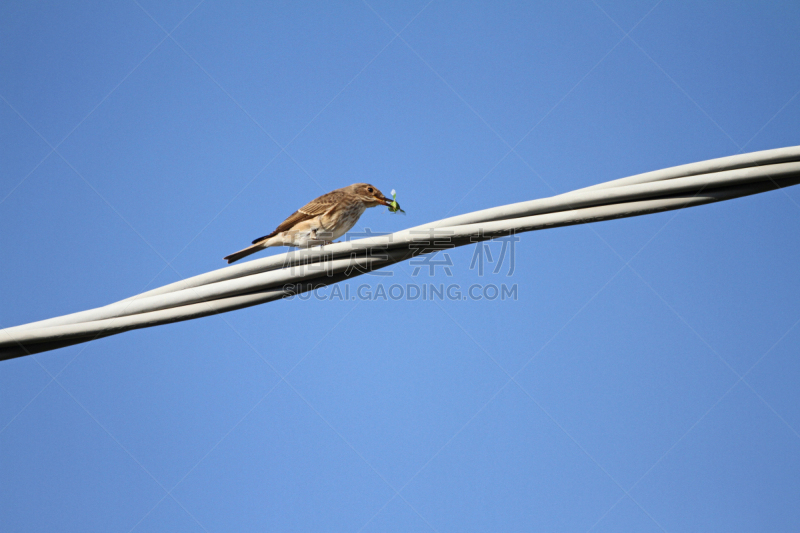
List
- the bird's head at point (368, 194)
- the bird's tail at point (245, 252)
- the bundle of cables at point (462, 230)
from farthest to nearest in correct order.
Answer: the bird's head at point (368, 194) → the bird's tail at point (245, 252) → the bundle of cables at point (462, 230)

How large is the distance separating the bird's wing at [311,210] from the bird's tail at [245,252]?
7cm

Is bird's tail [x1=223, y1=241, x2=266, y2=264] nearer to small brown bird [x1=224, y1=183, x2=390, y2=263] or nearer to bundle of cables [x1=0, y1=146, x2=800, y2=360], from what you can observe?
small brown bird [x1=224, y1=183, x2=390, y2=263]

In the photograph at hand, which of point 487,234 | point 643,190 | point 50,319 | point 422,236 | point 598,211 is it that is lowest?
point 50,319

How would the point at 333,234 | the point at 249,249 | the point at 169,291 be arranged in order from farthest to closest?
the point at 333,234
the point at 249,249
the point at 169,291

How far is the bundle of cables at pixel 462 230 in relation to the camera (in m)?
2.42

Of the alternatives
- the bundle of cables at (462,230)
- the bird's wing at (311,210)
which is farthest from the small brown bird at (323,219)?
the bundle of cables at (462,230)

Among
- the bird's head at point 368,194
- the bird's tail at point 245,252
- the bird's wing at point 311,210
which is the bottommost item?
the bird's tail at point 245,252

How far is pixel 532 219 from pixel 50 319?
2073 millimetres

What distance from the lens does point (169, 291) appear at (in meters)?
2.46

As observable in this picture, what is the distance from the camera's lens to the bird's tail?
557 cm

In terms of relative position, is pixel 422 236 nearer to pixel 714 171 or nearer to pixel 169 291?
pixel 169 291

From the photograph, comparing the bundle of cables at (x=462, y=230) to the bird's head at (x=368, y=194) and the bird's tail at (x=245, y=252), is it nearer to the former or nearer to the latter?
the bird's tail at (x=245, y=252)

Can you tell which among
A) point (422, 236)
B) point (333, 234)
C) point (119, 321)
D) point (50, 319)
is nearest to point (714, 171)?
point (422, 236)

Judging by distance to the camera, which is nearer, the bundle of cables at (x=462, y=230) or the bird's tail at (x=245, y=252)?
the bundle of cables at (x=462, y=230)
